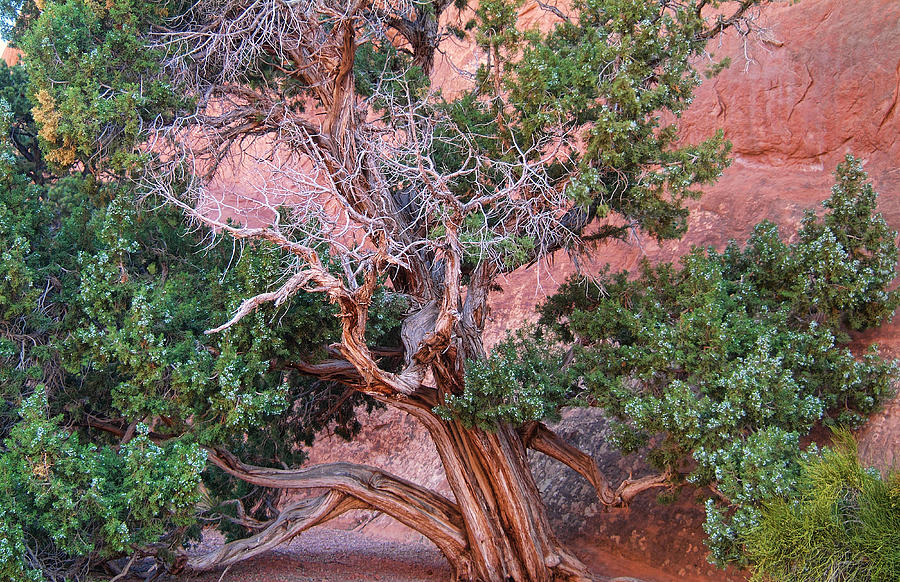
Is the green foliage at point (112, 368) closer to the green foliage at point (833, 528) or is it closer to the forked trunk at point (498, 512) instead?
the forked trunk at point (498, 512)

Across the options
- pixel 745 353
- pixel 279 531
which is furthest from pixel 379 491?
pixel 745 353

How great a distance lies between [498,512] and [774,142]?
35.3ft

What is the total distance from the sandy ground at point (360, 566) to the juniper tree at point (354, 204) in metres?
0.55

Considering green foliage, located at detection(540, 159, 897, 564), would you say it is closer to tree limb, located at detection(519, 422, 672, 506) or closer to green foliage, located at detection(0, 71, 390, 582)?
tree limb, located at detection(519, 422, 672, 506)

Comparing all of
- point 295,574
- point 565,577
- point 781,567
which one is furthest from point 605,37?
point 295,574

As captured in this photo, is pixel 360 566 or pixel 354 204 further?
pixel 360 566

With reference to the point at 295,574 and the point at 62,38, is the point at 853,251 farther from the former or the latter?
the point at 62,38

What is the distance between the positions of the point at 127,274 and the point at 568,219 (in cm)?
552

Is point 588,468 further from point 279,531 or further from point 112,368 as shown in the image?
point 112,368

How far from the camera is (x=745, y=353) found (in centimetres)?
845

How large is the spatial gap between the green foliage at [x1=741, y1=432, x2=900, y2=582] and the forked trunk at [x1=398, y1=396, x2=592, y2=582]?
317 centimetres

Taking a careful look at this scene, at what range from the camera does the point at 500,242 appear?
8.20 meters

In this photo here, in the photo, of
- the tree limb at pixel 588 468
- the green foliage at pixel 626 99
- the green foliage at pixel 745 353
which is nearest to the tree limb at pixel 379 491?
the tree limb at pixel 588 468

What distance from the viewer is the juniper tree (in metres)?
8.03
